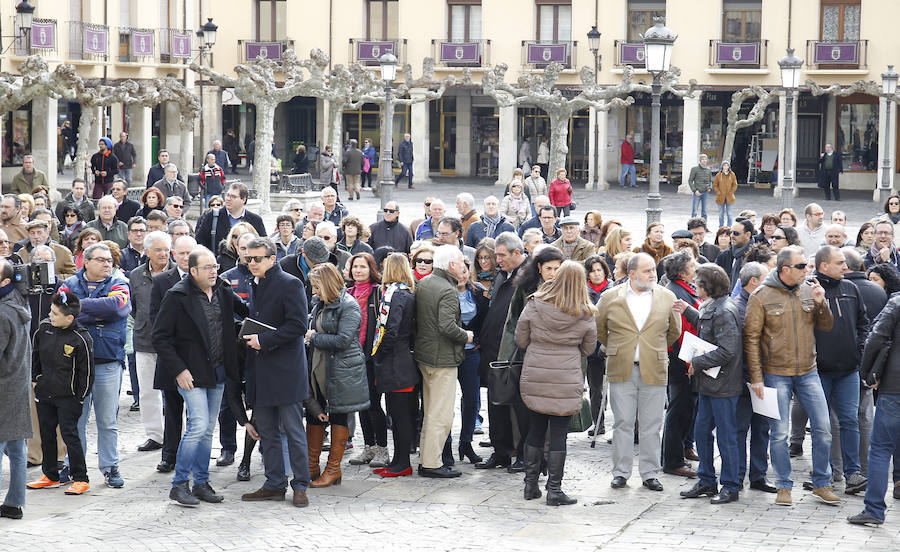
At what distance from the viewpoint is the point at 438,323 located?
954cm

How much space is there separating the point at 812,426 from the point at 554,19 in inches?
1459

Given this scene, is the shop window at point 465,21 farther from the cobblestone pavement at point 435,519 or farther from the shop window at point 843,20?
the cobblestone pavement at point 435,519

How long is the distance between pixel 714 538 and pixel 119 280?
4.82 m

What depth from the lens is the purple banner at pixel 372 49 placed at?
150ft

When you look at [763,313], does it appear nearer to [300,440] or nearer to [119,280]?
[300,440]

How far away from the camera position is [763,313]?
29.8 feet

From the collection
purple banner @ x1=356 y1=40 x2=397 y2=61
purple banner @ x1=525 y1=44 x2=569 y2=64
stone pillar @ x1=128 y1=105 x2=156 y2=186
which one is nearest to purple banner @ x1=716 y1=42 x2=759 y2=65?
purple banner @ x1=525 y1=44 x2=569 y2=64

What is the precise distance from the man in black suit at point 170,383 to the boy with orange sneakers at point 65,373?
0.52 metres

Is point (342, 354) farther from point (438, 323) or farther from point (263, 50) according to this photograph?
point (263, 50)

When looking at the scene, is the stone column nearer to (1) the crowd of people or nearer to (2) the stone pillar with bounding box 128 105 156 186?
(2) the stone pillar with bounding box 128 105 156 186

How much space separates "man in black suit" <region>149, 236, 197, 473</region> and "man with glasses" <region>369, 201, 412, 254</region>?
4762 millimetres

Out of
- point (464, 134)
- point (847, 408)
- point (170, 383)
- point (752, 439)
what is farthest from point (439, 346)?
point (464, 134)

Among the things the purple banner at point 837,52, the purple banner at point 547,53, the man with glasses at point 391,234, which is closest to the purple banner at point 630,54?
the purple banner at point 547,53

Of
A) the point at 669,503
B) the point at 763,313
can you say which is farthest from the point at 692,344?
the point at 669,503
